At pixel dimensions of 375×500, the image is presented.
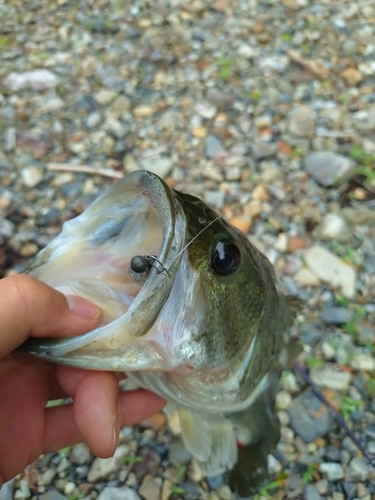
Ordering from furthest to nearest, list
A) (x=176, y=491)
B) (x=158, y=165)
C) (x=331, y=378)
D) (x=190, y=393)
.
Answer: (x=158, y=165) < (x=331, y=378) < (x=176, y=491) < (x=190, y=393)

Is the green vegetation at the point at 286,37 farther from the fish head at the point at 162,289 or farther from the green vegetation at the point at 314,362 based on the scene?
the fish head at the point at 162,289

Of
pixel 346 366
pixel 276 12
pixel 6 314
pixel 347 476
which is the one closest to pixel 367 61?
pixel 276 12

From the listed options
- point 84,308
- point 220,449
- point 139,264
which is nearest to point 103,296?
point 84,308

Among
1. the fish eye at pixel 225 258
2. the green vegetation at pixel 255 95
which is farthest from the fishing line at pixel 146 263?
the green vegetation at pixel 255 95

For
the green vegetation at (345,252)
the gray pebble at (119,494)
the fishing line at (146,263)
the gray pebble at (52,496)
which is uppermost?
the fishing line at (146,263)

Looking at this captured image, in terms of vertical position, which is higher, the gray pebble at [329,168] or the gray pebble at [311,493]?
the gray pebble at [329,168]

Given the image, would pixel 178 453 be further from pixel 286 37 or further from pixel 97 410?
pixel 286 37

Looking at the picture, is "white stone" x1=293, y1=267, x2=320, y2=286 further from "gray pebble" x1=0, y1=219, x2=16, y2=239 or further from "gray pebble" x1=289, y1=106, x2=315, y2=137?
"gray pebble" x1=0, y1=219, x2=16, y2=239

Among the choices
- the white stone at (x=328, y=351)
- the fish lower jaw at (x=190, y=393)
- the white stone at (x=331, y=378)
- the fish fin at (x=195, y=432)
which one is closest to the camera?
the fish lower jaw at (x=190, y=393)
